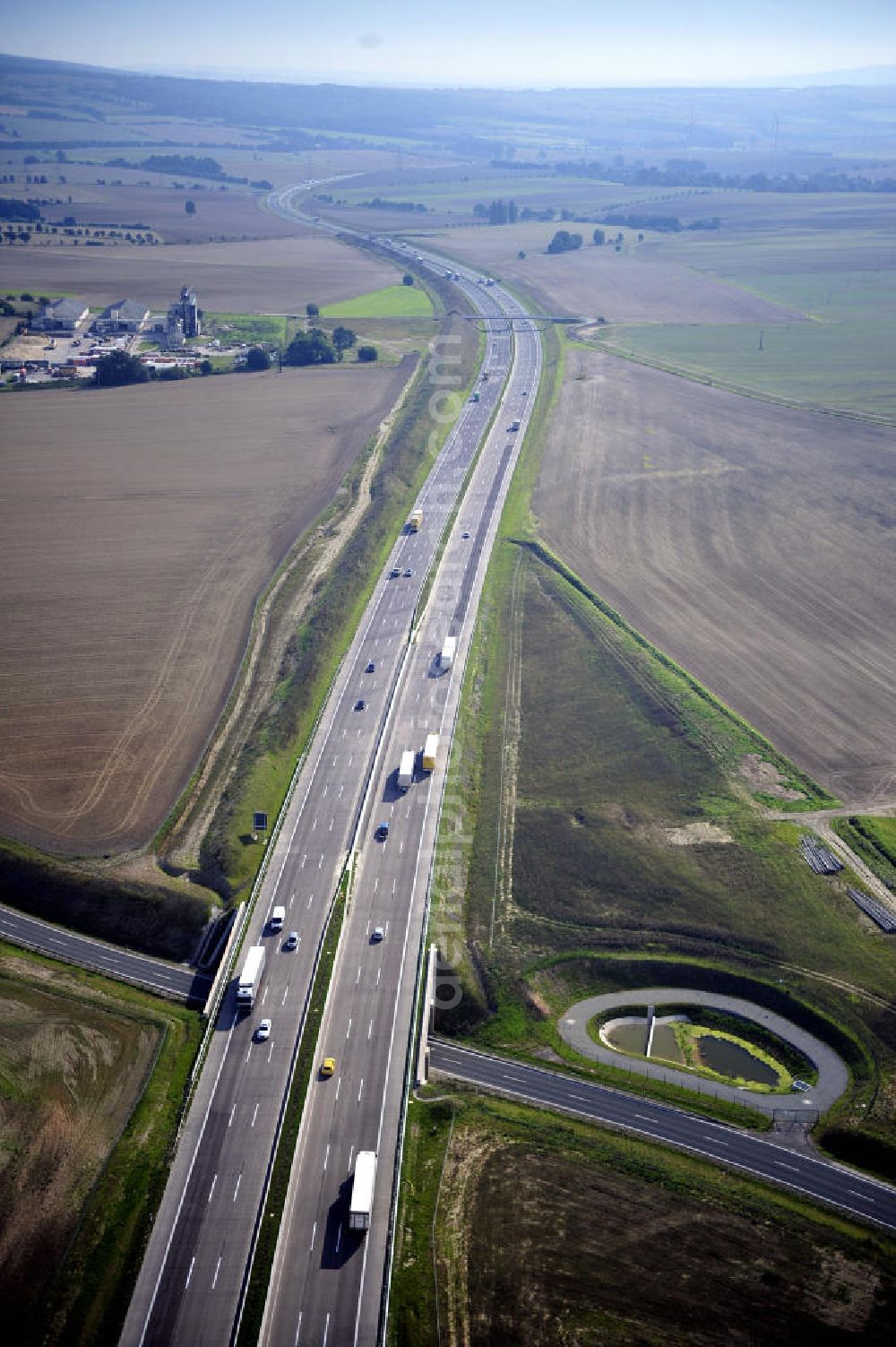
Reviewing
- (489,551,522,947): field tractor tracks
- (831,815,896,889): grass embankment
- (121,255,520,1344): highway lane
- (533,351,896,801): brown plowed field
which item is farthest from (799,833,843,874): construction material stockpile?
(121,255,520,1344): highway lane

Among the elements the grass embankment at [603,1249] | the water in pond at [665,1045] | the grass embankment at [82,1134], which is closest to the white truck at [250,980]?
the grass embankment at [82,1134]

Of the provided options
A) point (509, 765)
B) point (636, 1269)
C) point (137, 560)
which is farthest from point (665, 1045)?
point (137, 560)

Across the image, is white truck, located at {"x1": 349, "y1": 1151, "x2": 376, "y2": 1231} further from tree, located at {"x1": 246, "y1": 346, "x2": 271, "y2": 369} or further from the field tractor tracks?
tree, located at {"x1": 246, "y1": 346, "x2": 271, "y2": 369}

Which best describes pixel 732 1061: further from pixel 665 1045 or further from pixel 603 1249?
pixel 603 1249

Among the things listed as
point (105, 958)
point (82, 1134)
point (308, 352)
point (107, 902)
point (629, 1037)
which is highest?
point (308, 352)

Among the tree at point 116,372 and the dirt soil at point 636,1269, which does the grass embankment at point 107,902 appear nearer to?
the dirt soil at point 636,1269

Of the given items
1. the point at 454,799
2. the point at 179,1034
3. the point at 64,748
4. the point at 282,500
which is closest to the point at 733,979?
the point at 454,799

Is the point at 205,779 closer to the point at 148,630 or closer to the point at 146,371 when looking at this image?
the point at 148,630
